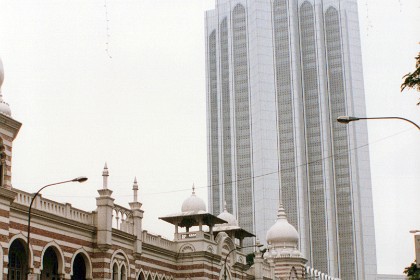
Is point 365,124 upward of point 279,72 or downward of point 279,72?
downward

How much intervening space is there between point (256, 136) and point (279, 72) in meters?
12.7

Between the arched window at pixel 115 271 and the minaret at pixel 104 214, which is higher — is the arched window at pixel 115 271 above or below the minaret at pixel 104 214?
below

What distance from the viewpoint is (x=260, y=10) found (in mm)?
152625

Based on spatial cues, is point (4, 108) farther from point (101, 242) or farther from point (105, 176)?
point (101, 242)


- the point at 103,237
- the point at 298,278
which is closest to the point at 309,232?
the point at 298,278

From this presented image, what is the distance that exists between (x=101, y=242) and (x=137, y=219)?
5187 millimetres

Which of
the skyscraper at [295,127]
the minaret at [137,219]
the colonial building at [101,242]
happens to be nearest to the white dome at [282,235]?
the colonial building at [101,242]

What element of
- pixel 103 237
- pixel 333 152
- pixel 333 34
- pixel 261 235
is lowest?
pixel 103 237

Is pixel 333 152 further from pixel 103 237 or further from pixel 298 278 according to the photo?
pixel 103 237

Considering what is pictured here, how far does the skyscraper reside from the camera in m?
142

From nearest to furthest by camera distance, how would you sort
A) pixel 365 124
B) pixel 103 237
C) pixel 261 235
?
pixel 103 237 < pixel 261 235 < pixel 365 124

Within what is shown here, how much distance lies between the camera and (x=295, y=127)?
146m

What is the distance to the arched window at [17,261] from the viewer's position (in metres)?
36.9

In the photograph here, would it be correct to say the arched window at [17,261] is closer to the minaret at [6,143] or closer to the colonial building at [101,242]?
the colonial building at [101,242]
